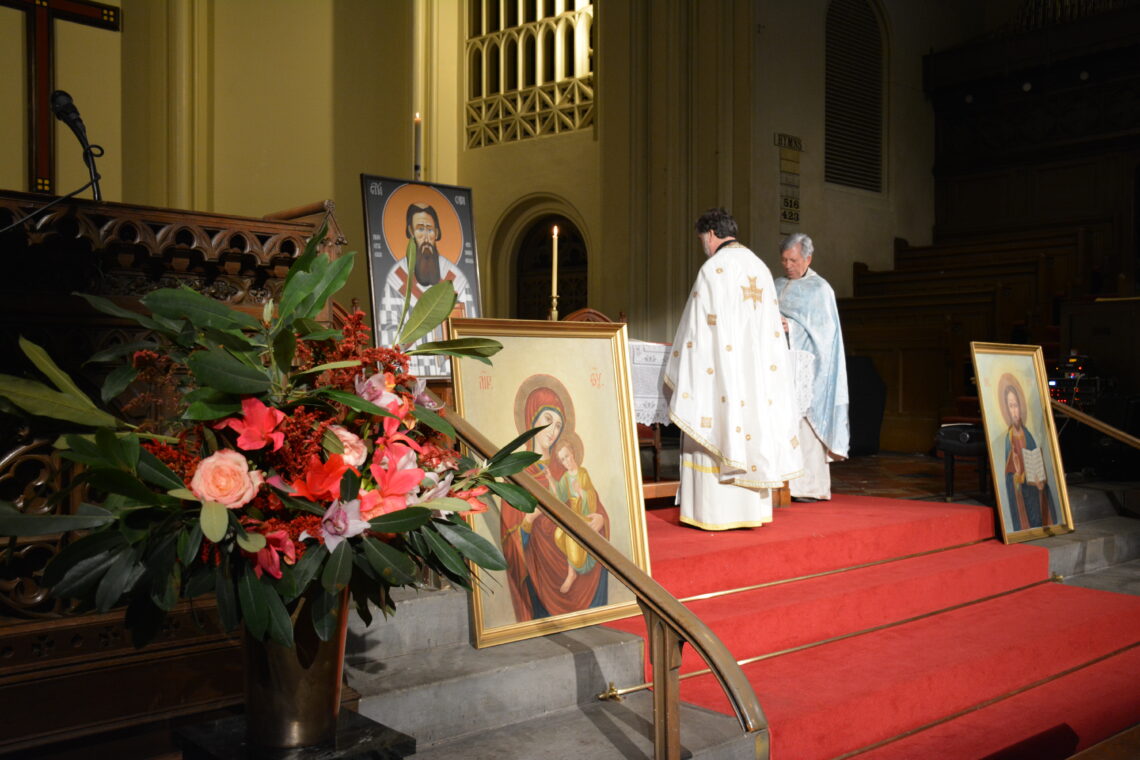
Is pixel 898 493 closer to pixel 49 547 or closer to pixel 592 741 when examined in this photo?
pixel 592 741

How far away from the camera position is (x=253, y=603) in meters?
1.57

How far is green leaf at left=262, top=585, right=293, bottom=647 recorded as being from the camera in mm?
1566

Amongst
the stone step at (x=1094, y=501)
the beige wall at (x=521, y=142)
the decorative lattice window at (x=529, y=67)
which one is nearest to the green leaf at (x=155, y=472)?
the beige wall at (x=521, y=142)

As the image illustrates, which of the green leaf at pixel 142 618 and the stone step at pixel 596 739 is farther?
the stone step at pixel 596 739

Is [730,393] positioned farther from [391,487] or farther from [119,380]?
[119,380]

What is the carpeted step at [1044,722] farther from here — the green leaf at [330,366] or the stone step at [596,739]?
the green leaf at [330,366]

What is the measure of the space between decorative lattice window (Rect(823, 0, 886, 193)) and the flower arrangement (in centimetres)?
1065

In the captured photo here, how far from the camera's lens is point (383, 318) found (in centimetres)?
480

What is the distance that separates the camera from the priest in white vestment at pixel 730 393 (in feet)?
16.0

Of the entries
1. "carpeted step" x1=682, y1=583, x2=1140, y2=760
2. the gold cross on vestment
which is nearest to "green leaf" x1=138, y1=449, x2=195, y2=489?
"carpeted step" x1=682, y1=583, x2=1140, y2=760

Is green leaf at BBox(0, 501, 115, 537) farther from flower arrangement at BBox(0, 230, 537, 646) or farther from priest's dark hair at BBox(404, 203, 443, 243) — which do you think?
priest's dark hair at BBox(404, 203, 443, 243)

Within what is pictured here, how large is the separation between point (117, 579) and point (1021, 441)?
5530 millimetres

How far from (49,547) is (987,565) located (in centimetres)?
421

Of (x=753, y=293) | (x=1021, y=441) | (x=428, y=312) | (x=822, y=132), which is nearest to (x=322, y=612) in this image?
(x=428, y=312)
